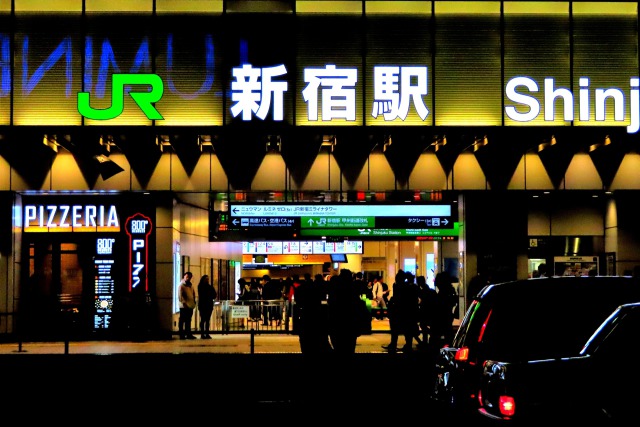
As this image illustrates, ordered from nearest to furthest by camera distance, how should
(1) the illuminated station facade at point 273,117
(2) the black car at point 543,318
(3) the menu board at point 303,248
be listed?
(2) the black car at point 543,318 → (1) the illuminated station facade at point 273,117 → (3) the menu board at point 303,248

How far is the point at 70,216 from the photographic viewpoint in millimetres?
25250

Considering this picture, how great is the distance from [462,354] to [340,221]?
17308 millimetres

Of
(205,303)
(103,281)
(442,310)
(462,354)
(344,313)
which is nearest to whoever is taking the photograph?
(462,354)

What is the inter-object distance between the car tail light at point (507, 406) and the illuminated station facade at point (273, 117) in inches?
633

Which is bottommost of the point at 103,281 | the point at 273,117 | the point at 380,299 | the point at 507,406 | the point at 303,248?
the point at 380,299

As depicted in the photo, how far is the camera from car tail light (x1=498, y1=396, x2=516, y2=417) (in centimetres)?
605

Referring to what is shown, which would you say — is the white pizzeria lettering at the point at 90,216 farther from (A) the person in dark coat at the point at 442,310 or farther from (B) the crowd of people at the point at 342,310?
(A) the person in dark coat at the point at 442,310

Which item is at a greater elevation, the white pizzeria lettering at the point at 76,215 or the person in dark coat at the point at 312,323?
the white pizzeria lettering at the point at 76,215

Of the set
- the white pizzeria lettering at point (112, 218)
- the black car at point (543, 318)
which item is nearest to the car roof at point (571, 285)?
the black car at point (543, 318)

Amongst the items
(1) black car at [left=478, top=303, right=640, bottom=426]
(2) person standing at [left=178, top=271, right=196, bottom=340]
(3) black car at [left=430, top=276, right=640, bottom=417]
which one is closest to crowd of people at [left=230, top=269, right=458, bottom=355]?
(2) person standing at [left=178, top=271, right=196, bottom=340]

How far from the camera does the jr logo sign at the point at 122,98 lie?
72.5 feet

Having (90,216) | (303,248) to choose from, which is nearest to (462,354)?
(90,216)

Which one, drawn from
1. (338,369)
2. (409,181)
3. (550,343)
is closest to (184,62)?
(409,181)

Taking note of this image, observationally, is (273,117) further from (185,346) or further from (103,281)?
(103,281)
